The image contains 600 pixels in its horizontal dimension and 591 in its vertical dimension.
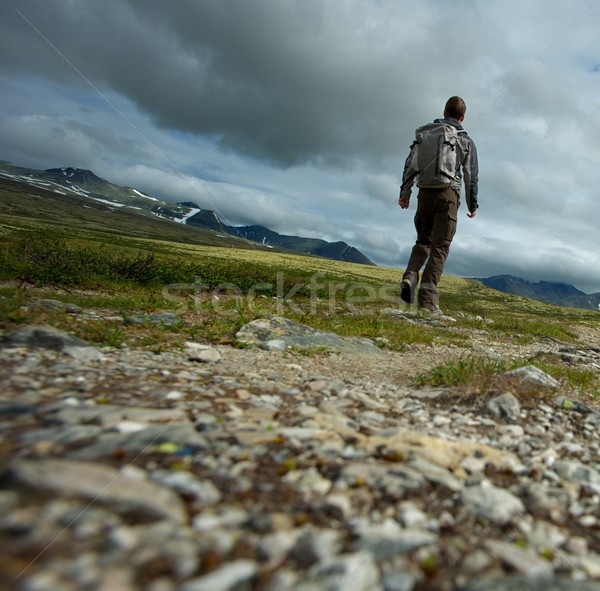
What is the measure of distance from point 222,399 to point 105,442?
58.4 inches

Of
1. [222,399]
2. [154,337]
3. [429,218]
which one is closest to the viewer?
[222,399]

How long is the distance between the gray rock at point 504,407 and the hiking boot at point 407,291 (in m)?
9.60

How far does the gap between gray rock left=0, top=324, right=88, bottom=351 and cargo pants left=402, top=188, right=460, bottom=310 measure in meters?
10.9

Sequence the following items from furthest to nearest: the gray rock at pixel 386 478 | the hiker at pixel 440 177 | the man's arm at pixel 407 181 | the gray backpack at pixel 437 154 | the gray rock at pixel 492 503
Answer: the man's arm at pixel 407 181, the hiker at pixel 440 177, the gray backpack at pixel 437 154, the gray rock at pixel 386 478, the gray rock at pixel 492 503

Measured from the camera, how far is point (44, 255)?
13398mm

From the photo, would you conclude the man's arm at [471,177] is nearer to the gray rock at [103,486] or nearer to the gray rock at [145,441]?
the gray rock at [145,441]

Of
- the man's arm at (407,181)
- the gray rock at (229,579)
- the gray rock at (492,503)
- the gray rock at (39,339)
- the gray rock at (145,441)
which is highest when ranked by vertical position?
the man's arm at (407,181)

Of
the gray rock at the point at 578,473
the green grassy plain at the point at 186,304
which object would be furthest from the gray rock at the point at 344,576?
the green grassy plain at the point at 186,304

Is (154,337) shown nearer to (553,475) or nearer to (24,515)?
(24,515)

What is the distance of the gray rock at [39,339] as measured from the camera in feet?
15.3

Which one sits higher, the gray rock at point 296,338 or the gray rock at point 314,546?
the gray rock at point 314,546

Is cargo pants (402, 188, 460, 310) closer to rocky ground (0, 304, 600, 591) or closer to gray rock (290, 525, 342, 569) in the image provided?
rocky ground (0, 304, 600, 591)

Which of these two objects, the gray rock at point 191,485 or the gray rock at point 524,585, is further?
the gray rock at point 191,485

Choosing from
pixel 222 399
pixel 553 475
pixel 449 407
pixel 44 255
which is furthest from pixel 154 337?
pixel 44 255
